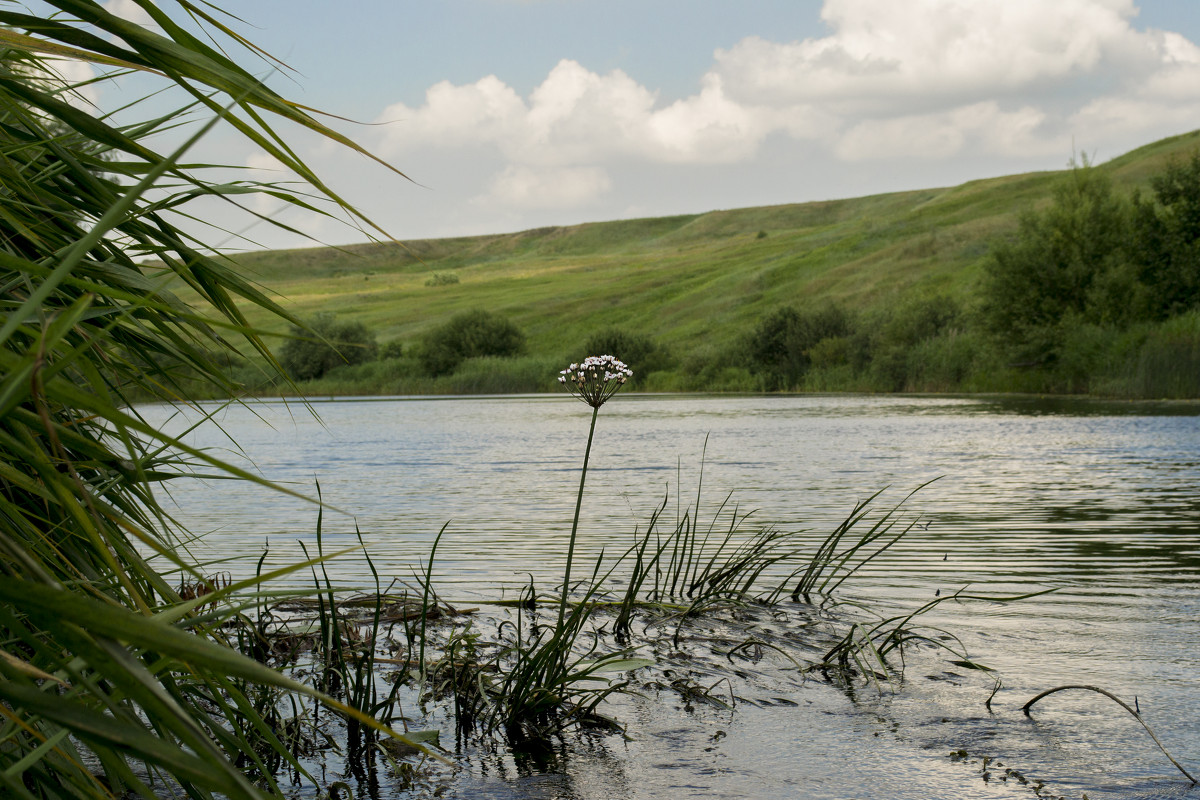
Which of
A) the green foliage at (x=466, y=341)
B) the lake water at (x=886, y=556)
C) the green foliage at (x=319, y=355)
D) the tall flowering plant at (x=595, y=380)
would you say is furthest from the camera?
the green foliage at (x=466, y=341)

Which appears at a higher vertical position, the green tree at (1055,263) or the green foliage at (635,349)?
the green tree at (1055,263)

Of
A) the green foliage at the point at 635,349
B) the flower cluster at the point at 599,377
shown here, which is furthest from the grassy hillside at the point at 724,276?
the flower cluster at the point at 599,377

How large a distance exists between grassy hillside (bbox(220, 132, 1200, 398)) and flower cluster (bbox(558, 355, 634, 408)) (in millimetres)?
37942

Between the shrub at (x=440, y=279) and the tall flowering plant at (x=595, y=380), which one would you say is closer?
the shrub at (x=440, y=279)

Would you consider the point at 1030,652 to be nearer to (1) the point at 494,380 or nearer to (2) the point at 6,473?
(2) the point at 6,473

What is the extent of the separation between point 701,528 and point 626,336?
46.1 meters

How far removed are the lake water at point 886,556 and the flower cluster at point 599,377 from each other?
987 mm

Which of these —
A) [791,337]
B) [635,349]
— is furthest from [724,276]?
[791,337]

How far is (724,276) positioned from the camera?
88688 mm

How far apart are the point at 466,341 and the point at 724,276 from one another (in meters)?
35.7

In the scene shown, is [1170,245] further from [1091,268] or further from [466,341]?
[466,341]

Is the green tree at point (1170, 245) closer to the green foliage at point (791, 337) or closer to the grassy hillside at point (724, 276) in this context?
the grassy hillside at point (724, 276)

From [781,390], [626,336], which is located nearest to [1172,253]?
[781,390]

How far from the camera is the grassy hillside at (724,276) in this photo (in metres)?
65.5
